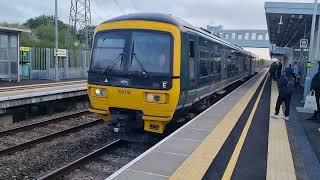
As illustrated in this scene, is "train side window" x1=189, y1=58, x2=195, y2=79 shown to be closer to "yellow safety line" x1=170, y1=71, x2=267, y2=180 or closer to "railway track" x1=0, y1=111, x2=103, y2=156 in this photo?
"yellow safety line" x1=170, y1=71, x2=267, y2=180

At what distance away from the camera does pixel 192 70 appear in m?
9.88

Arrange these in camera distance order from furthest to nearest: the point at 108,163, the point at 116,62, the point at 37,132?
the point at 37,132, the point at 116,62, the point at 108,163

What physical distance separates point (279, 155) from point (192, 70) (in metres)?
3.38

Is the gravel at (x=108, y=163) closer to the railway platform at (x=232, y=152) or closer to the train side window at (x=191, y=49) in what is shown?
the railway platform at (x=232, y=152)

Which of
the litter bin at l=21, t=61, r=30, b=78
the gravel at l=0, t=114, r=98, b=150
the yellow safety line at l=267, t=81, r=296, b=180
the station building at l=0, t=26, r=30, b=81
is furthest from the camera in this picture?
the litter bin at l=21, t=61, r=30, b=78

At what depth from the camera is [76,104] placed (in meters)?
17.1

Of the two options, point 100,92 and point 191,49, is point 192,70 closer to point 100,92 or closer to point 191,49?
point 191,49

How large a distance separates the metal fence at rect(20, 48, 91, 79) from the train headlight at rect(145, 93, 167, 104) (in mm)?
17920

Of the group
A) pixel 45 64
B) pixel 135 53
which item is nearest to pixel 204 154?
pixel 135 53

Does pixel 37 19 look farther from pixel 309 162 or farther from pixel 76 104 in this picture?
pixel 309 162

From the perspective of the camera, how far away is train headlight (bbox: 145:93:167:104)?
27.9 feet

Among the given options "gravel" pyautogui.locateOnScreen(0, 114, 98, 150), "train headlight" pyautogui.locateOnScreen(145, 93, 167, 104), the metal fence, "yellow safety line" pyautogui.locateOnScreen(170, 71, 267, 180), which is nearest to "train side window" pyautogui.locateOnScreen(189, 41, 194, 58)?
"train headlight" pyautogui.locateOnScreen(145, 93, 167, 104)

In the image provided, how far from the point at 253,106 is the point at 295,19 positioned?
413 inches

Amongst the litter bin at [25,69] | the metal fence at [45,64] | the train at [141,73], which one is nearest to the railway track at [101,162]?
the train at [141,73]
